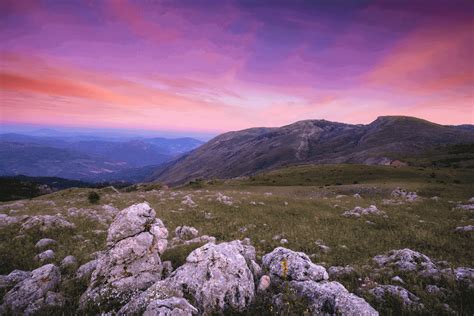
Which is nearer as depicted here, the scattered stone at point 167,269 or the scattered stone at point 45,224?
the scattered stone at point 167,269

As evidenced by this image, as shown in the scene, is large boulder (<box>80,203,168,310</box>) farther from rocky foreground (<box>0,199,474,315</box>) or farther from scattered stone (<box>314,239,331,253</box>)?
scattered stone (<box>314,239,331,253</box>)

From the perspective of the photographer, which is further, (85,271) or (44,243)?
(44,243)

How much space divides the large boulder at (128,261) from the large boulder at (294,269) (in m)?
4.51

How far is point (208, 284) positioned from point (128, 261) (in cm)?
352

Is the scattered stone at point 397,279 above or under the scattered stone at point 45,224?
above

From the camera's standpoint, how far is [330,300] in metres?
6.84

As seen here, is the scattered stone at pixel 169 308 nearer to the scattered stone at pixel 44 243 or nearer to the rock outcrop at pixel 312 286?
the rock outcrop at pixel 312 286

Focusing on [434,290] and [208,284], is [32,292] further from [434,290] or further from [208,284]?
[434,290]

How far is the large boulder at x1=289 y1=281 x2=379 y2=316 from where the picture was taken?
632 centimetres

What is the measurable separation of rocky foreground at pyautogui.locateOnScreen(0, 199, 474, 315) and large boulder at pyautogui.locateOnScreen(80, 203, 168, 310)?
0.03m

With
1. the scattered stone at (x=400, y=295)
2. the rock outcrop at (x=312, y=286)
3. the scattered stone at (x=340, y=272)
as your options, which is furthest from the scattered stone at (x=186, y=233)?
the scattered stone at (x=400, y=295)

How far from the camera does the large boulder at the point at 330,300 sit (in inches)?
249

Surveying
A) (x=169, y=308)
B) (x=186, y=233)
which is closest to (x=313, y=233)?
(x=186, y=233)

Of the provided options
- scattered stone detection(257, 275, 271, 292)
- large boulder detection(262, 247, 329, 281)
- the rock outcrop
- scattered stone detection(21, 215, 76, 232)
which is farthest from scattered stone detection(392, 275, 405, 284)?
scattered stone detection(21, 215, 76, 232)
